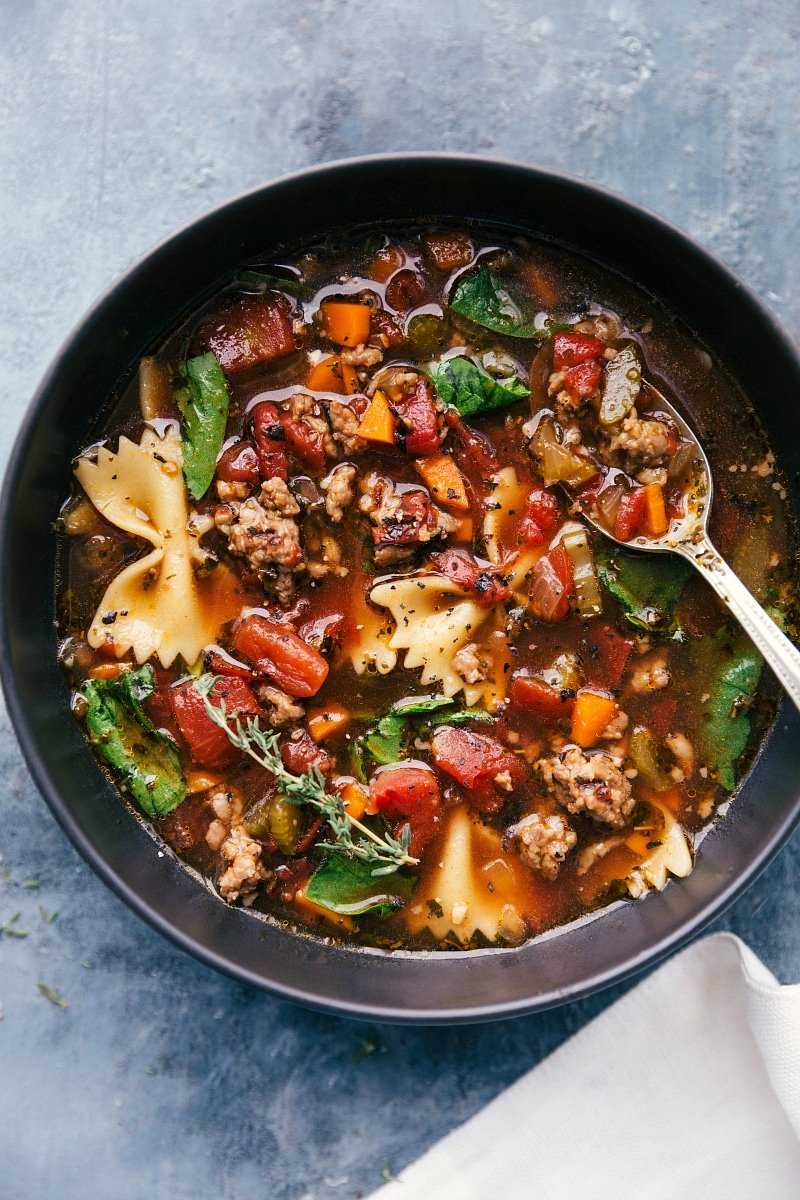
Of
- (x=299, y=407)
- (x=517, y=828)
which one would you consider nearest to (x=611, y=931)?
(x=517, y=828)

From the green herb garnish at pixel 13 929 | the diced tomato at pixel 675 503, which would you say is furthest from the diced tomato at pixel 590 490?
the green herb garnish at pixel 13 929

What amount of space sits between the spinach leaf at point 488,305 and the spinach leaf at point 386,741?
213 cm

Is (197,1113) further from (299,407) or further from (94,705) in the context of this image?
(299,407)

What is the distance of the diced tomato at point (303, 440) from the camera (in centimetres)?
520

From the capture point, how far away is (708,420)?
546 centimetres

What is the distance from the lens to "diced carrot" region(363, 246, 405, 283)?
5.41m

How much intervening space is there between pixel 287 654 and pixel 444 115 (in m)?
3.09

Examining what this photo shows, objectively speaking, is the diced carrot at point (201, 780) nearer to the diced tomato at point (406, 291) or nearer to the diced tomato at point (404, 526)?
the diced tomato at point (404, 526)

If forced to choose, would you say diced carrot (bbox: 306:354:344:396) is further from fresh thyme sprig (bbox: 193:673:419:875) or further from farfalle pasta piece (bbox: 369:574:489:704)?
fresh thyme sprig (bbox: 193:673:419:875)

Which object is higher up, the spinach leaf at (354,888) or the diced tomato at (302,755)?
the diced tomato at (302,755)

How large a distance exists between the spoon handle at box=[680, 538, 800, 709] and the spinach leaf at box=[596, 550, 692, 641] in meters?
0.15

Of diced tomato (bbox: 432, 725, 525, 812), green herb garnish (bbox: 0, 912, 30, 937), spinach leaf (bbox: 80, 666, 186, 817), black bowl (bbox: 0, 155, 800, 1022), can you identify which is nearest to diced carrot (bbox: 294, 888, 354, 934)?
black bowl (bbox: 0, 155, 800, 1022)

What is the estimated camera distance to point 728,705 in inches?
215

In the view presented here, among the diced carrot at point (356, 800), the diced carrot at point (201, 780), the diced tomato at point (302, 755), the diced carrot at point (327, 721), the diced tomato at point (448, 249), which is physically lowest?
the diced carrot at point (201, 780)
